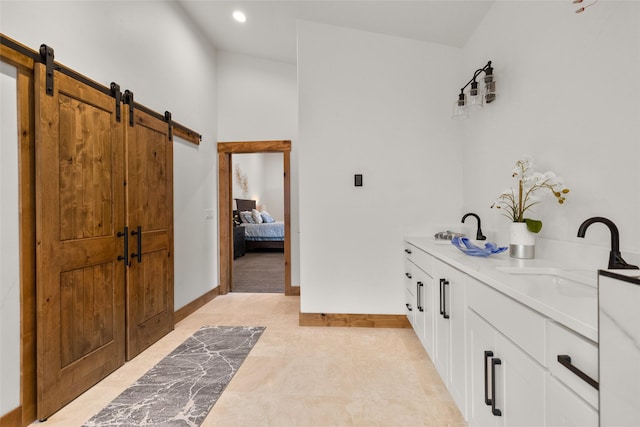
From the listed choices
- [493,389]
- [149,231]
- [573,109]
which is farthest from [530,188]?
[149,231]

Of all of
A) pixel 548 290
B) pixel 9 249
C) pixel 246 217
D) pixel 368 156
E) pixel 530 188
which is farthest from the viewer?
pixel 246 217

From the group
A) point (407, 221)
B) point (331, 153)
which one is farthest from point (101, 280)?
point (407, 221)

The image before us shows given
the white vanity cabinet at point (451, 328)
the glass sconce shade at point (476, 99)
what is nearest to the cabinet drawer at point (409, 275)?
the white vanity cabinet at point (451, 328)

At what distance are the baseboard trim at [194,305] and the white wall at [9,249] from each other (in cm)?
163

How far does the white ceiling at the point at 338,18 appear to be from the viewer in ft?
8.39

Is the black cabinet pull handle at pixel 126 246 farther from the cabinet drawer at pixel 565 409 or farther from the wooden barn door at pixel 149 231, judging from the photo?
the cabinet drawer at pixel 565 409

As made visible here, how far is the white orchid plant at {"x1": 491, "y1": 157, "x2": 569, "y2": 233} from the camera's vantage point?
1.57 m

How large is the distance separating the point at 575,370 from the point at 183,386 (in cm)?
216

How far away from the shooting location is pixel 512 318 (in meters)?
1.07

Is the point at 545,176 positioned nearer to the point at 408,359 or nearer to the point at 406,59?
the point at 408,359

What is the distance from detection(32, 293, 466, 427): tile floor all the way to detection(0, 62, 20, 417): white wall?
32 centimetres

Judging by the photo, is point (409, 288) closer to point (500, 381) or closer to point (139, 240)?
point (500, 381)

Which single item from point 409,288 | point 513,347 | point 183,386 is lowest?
point 183,386

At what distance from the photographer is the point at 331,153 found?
124 inches
